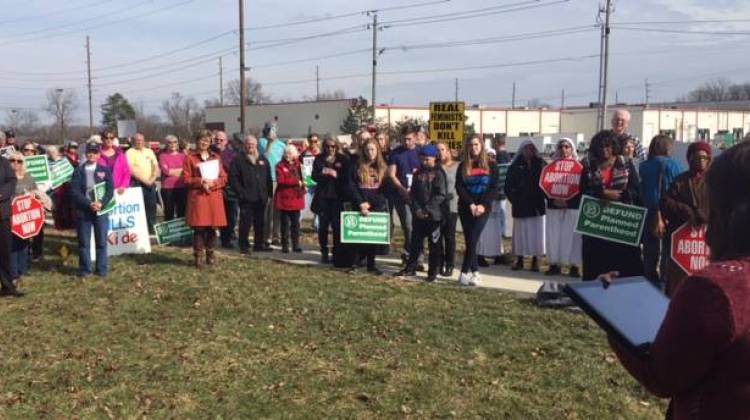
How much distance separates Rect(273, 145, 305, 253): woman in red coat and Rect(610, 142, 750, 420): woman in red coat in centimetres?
1043

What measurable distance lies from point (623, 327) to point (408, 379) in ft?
13.2

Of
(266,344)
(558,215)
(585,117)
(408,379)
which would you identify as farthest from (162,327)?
(585,117)

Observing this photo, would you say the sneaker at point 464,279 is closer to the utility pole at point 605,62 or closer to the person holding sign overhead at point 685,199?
the person holding sign overhead at point 685,199

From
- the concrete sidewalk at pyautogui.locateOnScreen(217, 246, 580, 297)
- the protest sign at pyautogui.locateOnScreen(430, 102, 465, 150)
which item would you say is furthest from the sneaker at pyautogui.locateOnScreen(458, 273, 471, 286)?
the protest sign at pyautogui.locateOnScreen(430, 102, 465, 150)

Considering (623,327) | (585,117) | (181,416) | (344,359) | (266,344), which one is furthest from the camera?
(585,117)

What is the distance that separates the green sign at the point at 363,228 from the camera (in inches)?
419

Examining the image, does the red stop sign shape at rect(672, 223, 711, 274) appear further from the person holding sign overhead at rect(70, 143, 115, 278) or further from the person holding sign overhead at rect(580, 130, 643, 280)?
the person holding sign overhead at rect(70, 143, 115, 278)

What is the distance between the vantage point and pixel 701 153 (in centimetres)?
725

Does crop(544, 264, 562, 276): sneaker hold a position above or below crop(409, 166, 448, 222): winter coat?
below

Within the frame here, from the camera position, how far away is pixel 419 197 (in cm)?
973

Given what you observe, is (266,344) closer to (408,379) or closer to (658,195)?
(408,379)

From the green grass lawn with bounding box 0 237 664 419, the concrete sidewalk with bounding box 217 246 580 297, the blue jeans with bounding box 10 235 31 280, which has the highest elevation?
the blue jeans with bounding box 10 235 31 280

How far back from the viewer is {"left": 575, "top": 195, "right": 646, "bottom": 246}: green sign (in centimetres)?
814

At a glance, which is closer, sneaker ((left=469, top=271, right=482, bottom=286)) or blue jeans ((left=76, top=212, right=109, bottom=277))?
sneaker ((left=469, top=271, right=482, bottom=286))
